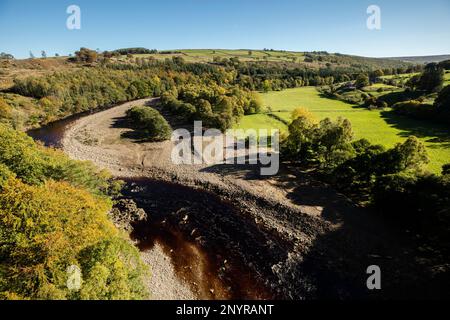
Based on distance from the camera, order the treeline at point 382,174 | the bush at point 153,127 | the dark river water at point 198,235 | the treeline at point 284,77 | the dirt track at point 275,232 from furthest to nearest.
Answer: the treeline at point 284,77
the bush at point 153,127
the treeline at point 382,174
the dark river water at point 198,235
the dirt track at point 275,232

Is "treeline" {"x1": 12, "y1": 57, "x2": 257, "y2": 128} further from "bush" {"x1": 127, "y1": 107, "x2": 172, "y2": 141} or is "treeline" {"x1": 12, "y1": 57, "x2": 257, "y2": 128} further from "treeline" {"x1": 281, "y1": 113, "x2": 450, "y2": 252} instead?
"treeline" {"x1": 281, "y1": 113, "x2": 450, "y2": 252}

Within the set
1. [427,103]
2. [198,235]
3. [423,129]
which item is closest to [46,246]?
[198,235]

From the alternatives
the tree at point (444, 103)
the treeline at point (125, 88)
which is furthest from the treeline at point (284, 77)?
the tree at point (444, 103)

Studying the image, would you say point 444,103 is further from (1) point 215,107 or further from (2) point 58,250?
(2) point 58,250

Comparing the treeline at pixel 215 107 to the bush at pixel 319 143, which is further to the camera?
the treeline at pixel 215 107

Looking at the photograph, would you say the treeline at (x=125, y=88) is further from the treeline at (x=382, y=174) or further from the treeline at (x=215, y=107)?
the treeline at (x=382, y=174)

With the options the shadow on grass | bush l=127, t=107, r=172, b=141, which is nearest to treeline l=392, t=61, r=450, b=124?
the shadow on grass
